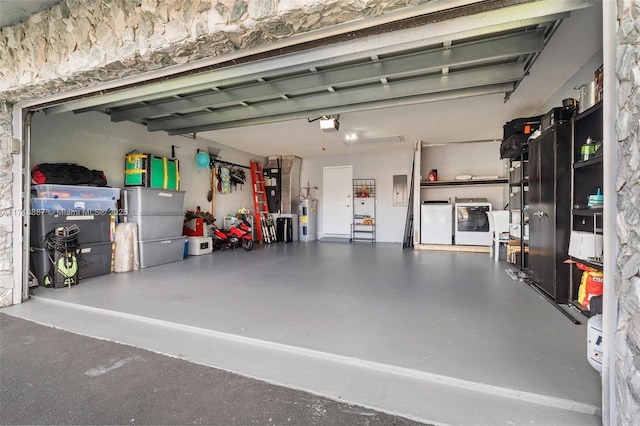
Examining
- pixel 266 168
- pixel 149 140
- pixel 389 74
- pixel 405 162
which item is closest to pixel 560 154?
pixel 389 74

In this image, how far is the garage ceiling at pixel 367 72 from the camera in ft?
5.52

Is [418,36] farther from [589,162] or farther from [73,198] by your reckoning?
[73,198]

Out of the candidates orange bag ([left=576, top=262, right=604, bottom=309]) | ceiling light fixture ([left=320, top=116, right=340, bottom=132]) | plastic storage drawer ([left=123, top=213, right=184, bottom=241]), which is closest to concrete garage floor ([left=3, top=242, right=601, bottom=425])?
orange bag ([left=576, top=262, right=604, bottom=309])

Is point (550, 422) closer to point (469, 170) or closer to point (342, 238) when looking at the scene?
point (469, 170)

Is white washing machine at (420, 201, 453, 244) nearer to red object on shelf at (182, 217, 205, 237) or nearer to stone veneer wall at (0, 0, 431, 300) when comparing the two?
red object on shelf at (182, 217, 205, 237)

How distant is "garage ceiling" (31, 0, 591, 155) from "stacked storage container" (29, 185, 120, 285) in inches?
44.1

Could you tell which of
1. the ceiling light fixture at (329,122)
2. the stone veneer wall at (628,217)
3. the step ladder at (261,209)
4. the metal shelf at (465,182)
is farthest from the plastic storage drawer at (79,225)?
the metal shelf at (465,182)

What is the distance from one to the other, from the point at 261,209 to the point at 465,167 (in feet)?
19.1

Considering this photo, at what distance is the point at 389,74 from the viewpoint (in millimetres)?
3135

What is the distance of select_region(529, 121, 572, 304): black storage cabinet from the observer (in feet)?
9.44

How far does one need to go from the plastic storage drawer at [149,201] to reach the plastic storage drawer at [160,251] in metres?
0.53

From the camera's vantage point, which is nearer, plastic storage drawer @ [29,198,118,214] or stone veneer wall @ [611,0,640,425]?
stone veneer wall @ [611,0,640,425]

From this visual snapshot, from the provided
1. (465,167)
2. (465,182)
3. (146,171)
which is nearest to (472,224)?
(465,182)

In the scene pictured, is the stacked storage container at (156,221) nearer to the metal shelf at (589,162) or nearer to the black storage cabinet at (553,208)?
the black storage cabinet at (553,208)
